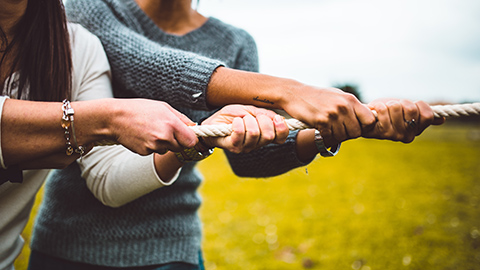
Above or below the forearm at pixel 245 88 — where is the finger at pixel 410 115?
above

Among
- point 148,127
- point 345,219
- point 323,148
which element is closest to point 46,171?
point 148,127

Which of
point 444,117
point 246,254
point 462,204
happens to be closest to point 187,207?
point 444,117

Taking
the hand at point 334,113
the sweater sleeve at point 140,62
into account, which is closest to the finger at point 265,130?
the hand at point 334,113

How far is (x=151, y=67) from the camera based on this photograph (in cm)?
114

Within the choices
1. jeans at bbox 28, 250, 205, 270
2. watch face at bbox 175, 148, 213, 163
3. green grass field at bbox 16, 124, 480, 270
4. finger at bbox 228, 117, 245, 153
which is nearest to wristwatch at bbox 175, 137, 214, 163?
watch face at bbox 175, 148, 213, 163

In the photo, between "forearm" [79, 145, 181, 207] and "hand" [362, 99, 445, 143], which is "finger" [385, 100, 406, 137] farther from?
"forearm" [79, 145, 181, 207]

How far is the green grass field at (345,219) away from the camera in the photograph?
351 cm

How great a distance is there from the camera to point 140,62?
116cm

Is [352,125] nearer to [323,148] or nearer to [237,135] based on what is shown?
[323,148]

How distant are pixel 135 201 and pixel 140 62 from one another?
0.45 metres

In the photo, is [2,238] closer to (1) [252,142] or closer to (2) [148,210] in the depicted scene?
(2) [148,210]

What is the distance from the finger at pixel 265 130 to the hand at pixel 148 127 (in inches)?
6.2

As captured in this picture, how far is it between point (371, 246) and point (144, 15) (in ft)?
10.9

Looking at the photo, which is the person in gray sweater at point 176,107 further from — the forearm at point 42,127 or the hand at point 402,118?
the forearm at point 42,127
